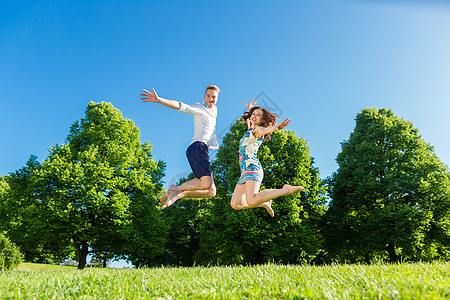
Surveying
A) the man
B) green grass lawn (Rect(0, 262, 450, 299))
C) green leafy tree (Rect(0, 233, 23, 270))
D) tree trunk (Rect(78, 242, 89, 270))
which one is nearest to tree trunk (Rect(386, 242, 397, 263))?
green grass lawn (Rect(0, 262, 450, 299))

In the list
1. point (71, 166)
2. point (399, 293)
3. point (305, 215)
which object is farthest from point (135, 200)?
point (399, 293)

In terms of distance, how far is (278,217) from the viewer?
1989 centimetres

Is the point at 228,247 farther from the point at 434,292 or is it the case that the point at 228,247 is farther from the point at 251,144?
the point at 434,292

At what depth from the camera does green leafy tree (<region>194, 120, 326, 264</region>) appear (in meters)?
19.5

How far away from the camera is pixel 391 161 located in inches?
880

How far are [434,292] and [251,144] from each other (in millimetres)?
3986

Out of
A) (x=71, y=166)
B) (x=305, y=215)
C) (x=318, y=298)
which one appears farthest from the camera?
(x=305, y=215)

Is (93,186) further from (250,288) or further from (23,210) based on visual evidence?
(250,288)

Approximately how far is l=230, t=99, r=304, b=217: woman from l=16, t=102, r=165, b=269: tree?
1473 cm

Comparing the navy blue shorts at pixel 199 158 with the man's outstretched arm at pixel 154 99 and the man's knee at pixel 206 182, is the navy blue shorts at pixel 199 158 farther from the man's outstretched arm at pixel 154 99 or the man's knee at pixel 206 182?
the man's outstretched arm at pixel 154 99

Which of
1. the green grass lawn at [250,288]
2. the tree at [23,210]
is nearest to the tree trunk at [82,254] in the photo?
the tree at [23,210]

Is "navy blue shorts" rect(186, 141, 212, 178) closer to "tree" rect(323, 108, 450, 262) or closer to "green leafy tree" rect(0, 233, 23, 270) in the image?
"tree" rect(323, 108, 450, 262)

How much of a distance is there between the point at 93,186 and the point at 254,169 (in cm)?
1575

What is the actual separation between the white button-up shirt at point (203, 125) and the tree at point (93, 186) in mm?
14549
